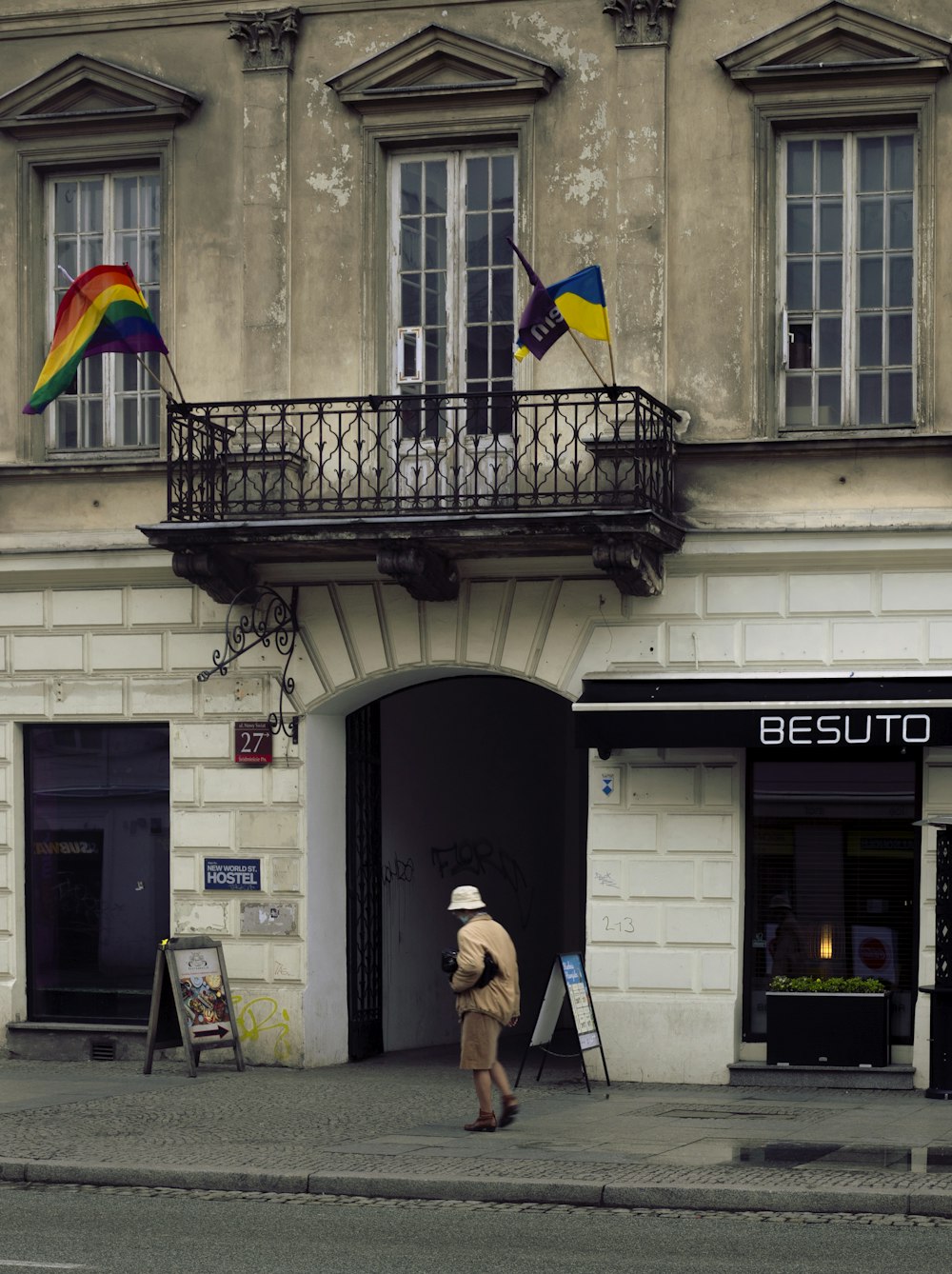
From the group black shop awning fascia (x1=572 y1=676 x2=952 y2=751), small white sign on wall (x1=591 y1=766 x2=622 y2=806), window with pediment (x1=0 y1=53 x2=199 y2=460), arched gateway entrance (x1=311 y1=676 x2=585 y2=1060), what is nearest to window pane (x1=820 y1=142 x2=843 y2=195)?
black shop awning fascia (x1=572 y1=676 x2=952 y2=751)

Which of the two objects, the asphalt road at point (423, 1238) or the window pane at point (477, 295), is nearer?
the asphalt road at point (423, 1238)

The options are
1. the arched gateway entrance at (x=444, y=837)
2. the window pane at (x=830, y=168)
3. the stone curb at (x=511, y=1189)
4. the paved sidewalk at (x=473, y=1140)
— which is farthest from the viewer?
the arched gateway entrance at (x=444, y=837)

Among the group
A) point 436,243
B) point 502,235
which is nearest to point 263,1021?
point 436,243

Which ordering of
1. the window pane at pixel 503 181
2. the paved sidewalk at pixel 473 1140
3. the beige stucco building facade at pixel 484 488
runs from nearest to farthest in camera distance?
1. the paved sidewalk at pixel 473 1140
2. the beige stucco building facade at pixel 484 488
3. the window pane at pixel 503 181

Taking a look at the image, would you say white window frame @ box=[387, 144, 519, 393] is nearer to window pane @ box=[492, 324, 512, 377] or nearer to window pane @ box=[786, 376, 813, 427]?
window pane @ box=[492, 324, 512, 377]

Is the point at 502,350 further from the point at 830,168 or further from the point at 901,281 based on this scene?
the point at 901,281

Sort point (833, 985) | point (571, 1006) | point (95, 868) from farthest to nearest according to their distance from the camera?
point (95, 868) < point (833, 985) < point (571, 1006)

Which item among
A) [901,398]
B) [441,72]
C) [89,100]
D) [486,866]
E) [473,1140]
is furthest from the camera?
[486,866]

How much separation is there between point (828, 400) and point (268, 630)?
16.6ft

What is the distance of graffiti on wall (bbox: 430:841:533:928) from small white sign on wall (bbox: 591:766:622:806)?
376cm

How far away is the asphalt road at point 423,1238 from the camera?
9773 mm

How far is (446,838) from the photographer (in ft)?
68.0

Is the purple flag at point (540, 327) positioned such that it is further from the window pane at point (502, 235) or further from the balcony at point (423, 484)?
the window pane at point (502, 235)

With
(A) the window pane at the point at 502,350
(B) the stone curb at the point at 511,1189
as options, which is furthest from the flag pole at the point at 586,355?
(B) the stone curb at the point at 511,1189
